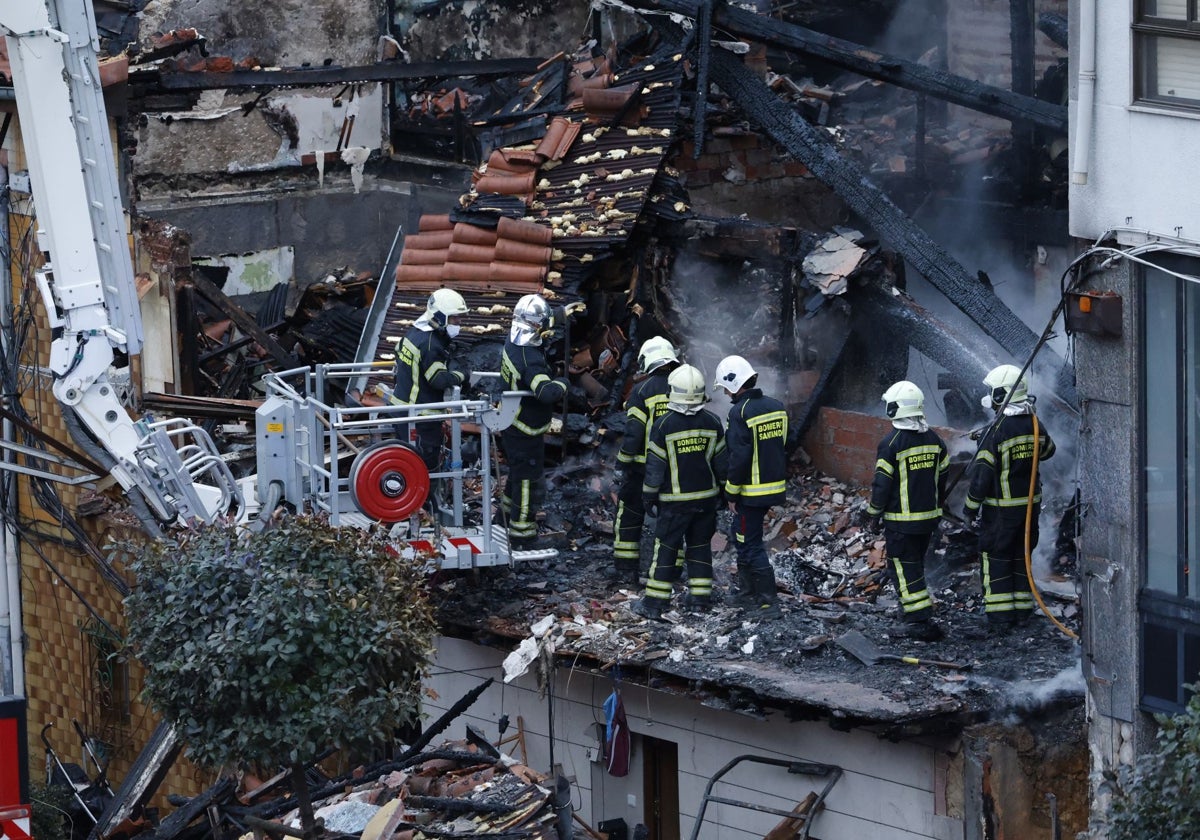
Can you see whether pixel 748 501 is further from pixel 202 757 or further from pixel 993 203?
pixel 993 203

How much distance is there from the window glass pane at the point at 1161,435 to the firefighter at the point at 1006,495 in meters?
1.54

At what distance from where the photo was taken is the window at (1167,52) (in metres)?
10.2

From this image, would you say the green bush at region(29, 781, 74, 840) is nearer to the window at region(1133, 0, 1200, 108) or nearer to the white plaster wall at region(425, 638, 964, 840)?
the white plaster wall at region(425, 638, 964, 840)

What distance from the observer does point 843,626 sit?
1312cm

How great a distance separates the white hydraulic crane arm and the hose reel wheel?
1373mm

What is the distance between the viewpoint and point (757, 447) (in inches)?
504

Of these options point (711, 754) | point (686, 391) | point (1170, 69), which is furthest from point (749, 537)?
point (1170, 69)

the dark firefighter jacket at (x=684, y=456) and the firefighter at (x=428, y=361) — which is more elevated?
the firefighter at (x=428, y=361)

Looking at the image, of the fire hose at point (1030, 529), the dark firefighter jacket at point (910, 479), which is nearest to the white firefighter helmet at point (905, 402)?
the dark firefighter jacket at point (910, 479)

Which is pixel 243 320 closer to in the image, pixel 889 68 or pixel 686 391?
pixel 889 68

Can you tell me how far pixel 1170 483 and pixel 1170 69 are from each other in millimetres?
2358

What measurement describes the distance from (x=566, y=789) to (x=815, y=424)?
16.8 ft

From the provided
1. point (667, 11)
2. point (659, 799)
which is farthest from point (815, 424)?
point (667, 11)

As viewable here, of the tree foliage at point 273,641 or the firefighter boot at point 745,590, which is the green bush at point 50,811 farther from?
the firefighter boot at point 745,590
